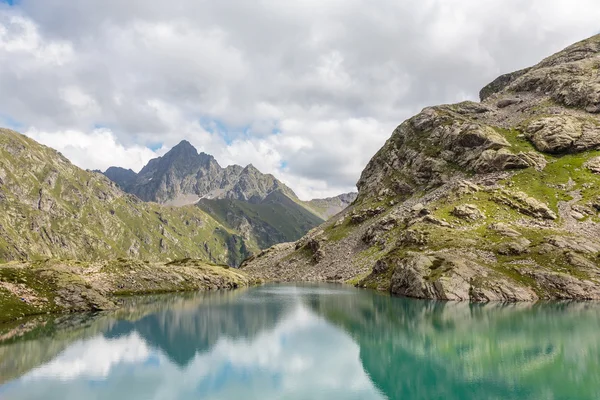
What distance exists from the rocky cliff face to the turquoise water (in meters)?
15.5

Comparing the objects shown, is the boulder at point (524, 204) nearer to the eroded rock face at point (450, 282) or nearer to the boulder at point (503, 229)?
the boulder at point (503, 229)

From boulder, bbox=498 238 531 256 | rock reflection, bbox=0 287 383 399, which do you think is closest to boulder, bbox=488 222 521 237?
boulder, bbox=498 238 531 256

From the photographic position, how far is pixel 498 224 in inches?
4788

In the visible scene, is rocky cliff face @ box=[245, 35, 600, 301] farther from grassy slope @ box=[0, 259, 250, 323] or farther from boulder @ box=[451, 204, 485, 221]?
grassy slope @ box=[0, 259, 250, 323]

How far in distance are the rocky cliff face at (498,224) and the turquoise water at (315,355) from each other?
612 inches

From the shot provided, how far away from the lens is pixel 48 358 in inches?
1718

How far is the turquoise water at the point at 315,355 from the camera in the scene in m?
34.2

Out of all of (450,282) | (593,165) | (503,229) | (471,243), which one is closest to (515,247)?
(471,243)

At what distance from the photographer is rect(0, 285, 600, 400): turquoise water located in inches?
1347

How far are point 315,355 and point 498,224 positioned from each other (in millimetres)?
96937

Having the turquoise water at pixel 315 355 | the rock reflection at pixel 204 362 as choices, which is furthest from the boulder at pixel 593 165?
the rock reflection at pixel 204 362

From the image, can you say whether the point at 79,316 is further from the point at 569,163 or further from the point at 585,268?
the point at 569,163

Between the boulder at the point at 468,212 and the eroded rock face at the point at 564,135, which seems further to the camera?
the eroded rock face at the point at 564,135

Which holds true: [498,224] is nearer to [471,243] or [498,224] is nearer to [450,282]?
[471,243]
